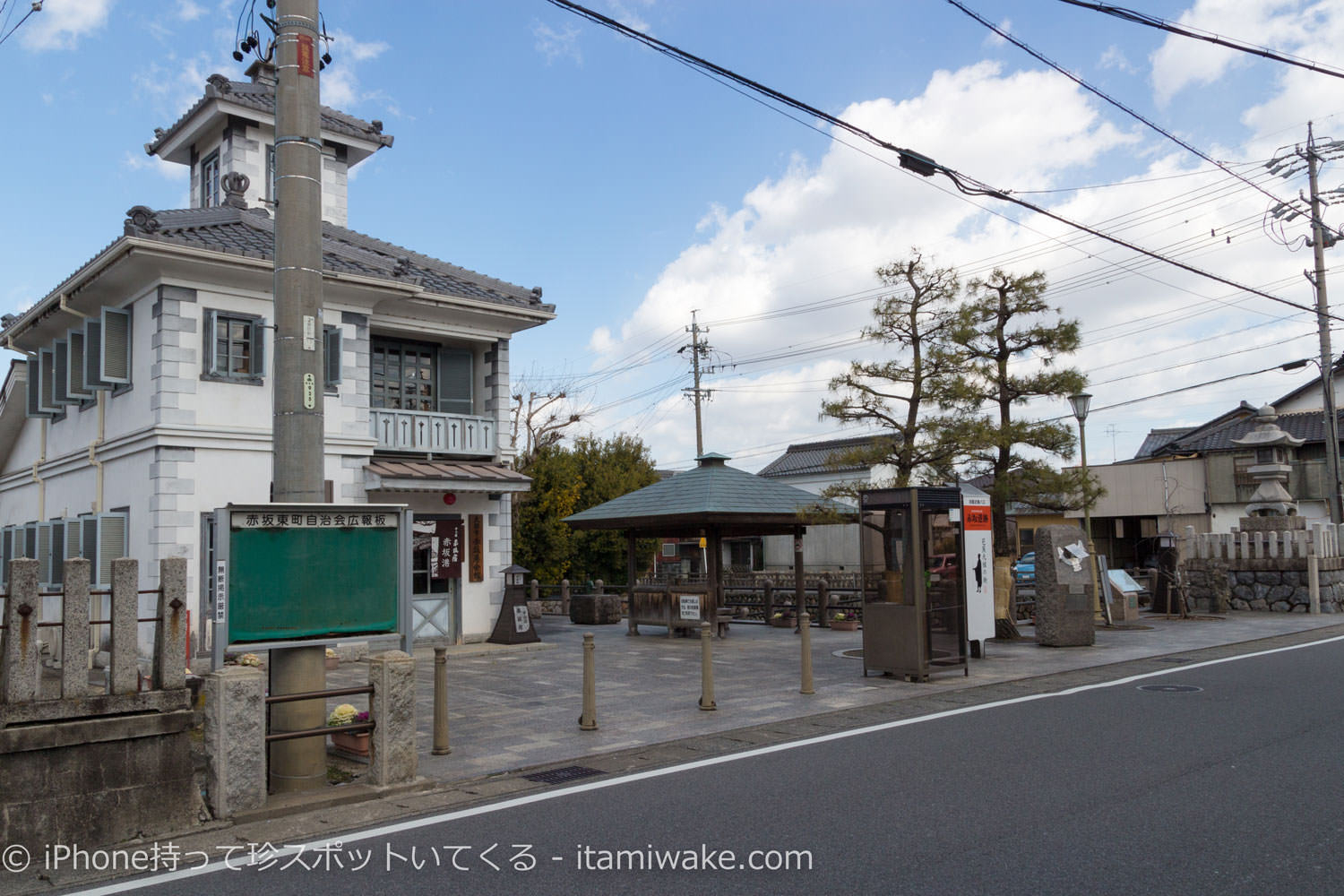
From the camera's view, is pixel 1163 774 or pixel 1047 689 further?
pixel 1047 689

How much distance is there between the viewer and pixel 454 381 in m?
19.2

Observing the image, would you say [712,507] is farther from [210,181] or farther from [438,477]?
[210,181]

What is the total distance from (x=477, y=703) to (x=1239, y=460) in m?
31.6

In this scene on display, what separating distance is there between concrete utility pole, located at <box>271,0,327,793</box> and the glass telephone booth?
7939mm

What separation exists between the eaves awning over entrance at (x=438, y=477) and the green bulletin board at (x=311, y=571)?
8.57m

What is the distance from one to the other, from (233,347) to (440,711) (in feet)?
30.4

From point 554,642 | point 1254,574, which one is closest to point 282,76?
point 554,642

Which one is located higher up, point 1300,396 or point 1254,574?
point 1300,396

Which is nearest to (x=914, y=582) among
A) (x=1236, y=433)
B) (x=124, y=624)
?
(x=124, y=624)

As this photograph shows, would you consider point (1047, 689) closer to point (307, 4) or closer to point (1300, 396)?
point (307, 4)

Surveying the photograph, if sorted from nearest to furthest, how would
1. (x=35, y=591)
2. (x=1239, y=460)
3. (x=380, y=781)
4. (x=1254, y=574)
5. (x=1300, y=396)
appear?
(x=35, y=591), (x=380, y=781), (x=1254, y=574), (x=1239, y=460), (x=1300, y=396)

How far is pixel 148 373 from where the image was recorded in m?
14.9

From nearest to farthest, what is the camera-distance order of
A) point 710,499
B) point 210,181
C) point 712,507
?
point 712,507 → point 710,499 → point 210,181

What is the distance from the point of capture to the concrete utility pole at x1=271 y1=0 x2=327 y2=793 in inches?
288
